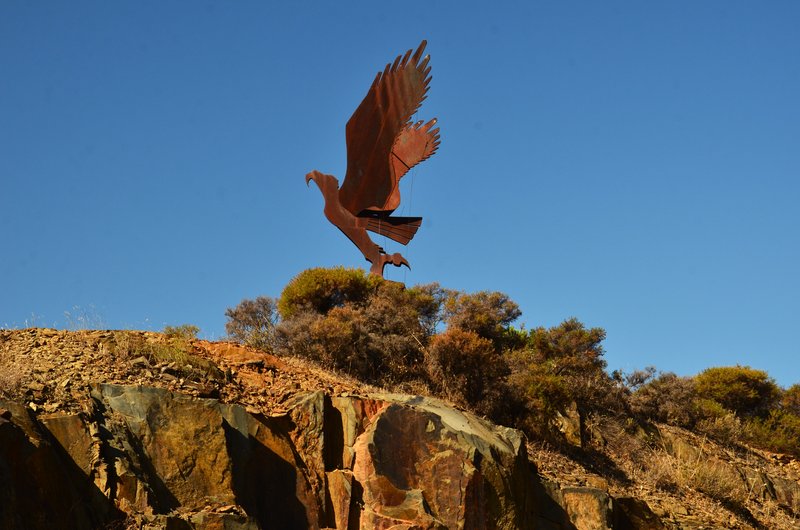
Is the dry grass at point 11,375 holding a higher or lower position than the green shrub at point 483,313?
lower

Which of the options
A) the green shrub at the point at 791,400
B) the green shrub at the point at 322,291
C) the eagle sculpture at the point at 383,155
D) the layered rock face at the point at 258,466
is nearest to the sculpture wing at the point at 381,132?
the eagle sculpture at the point at 383,155

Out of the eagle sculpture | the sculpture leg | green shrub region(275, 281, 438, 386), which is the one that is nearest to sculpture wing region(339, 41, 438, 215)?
the eagle sculpture

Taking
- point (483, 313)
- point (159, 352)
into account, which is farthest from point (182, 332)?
point (483, 313)

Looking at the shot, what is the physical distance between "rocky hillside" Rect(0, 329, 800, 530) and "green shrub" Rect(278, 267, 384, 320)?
494cm

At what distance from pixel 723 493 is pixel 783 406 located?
8.61 meters

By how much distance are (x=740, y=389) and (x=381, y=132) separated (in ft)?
43.6

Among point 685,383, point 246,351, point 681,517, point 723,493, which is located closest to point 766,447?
point 685,383

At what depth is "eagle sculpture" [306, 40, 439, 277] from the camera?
56.5 feet

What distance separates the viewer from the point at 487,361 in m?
18.1

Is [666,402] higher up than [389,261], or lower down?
lower down

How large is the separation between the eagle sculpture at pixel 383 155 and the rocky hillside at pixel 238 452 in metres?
3.22

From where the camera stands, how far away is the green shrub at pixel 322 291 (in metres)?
20.7

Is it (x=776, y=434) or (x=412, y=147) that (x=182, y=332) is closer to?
(x=412, y=147)

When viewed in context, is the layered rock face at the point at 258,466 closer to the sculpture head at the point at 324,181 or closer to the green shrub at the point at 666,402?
the sculpture head at the point at 324,181
